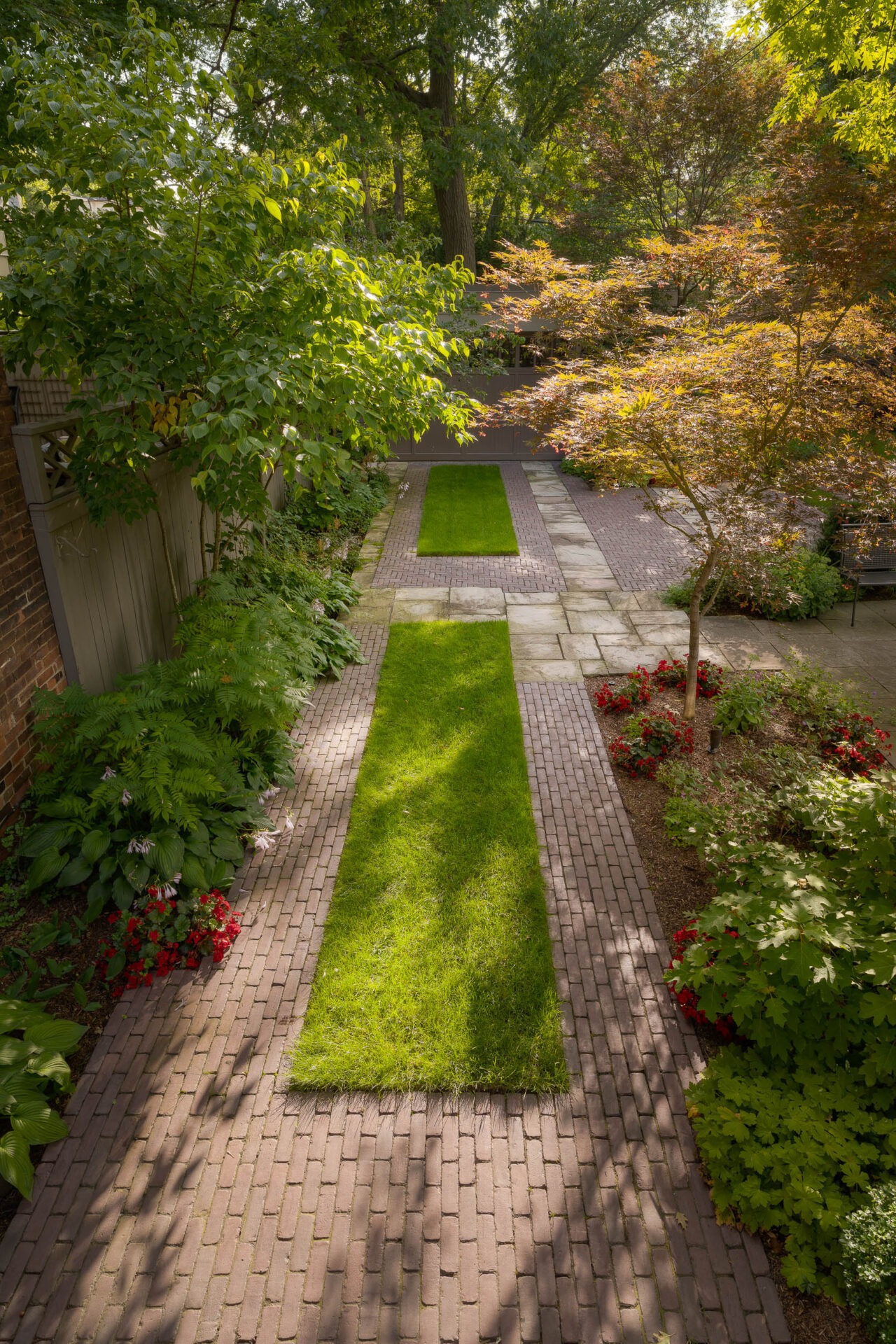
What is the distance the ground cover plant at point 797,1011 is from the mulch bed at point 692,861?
0.05 feet

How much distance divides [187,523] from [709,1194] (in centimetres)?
676

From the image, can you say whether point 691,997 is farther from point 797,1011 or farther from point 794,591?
point 794,591

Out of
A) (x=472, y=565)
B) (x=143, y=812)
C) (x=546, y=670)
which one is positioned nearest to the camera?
(x=143, y=812)

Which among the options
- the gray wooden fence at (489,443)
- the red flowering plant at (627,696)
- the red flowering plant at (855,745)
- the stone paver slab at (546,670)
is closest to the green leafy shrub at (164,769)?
the stone paver slab at (546,670)

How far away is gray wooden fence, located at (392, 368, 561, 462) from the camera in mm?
16616

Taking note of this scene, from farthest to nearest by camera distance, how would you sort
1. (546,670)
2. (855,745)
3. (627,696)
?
(546,670) → (627,696) → (855,745)

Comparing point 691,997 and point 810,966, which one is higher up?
point 810,966

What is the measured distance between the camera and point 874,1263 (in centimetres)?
276

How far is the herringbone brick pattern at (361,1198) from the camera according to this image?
2.86 meters

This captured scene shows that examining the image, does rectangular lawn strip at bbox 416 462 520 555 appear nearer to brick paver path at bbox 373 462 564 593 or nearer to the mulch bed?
brick paver path at bbox 373 462 564 593

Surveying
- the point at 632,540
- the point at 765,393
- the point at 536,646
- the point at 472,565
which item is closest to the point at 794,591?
the point at 536,646

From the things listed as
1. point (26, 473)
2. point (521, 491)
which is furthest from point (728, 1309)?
point (521, 491)

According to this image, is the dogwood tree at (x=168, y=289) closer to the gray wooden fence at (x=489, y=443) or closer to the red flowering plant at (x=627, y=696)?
the red flowering plant at (x=627, y=696)

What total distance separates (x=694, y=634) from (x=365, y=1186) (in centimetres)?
485
